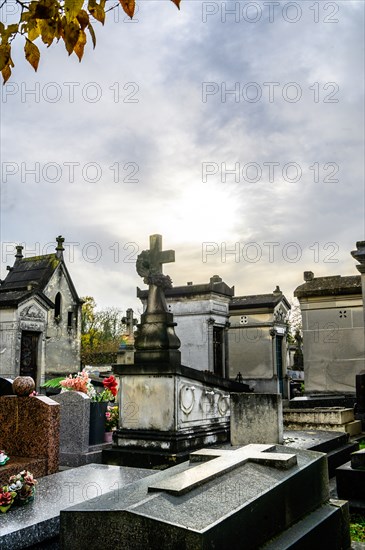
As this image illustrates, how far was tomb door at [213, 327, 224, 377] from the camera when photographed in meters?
16.6

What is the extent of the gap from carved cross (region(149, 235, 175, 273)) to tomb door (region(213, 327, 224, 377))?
30.5 feet

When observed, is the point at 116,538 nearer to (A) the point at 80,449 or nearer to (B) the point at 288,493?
(B) the point at 288,493

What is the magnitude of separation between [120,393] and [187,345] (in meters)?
9.56

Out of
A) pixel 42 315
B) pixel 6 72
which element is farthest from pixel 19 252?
pixel 6 72

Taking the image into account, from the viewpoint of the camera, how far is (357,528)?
456 cm

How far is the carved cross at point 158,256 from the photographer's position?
7.69 meters

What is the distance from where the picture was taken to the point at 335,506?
3.72m

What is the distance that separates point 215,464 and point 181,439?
3.27m

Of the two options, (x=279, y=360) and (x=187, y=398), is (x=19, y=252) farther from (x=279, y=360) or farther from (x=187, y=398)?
(x=187, y=398)

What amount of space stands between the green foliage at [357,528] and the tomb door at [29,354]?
1123cm

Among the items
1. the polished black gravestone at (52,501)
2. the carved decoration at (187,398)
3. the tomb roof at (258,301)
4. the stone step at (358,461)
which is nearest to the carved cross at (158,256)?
the carved decoration at (187,398)

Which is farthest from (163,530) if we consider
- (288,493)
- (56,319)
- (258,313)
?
(56,319)

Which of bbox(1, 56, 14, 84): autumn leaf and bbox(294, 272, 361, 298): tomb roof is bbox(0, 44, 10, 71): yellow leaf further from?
bbox(294, 272, 361, 298): tomb roof

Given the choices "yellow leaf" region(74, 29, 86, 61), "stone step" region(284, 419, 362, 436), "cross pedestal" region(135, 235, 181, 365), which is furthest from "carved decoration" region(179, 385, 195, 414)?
"yellow leaf" region(74, 29, 86, 61)
